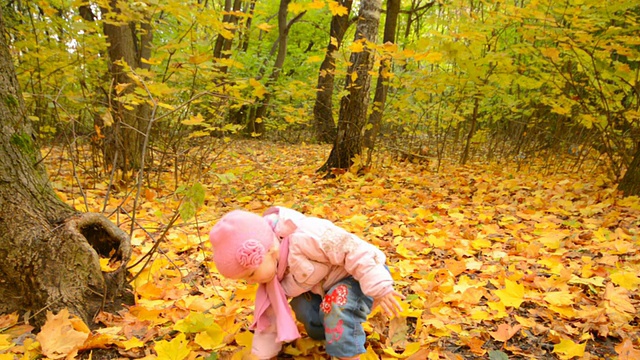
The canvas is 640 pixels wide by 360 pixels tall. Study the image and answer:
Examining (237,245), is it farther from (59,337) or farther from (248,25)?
(248,25)

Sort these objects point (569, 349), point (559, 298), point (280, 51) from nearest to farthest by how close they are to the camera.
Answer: point (569, 349) < point (559, 298) < point (280, 51)

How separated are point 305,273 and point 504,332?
919mm

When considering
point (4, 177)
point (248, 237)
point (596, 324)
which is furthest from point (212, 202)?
point (596, 324)

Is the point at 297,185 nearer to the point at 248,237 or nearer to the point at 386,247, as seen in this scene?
the point at 386,247

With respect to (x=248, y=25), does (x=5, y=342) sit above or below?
below

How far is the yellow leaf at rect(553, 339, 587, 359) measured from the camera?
1450mm

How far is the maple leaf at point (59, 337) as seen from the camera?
56.8 inches

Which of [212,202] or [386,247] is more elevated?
[386,247]

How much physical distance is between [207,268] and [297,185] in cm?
265

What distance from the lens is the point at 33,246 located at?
1617 mm

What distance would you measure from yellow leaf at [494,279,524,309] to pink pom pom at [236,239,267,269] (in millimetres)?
1269

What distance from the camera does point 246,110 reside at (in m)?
11.7

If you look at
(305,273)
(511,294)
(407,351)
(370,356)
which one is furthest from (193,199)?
(511,294)

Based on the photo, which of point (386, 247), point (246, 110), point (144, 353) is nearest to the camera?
point (144, 353)
